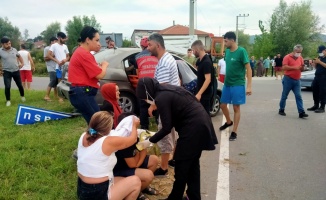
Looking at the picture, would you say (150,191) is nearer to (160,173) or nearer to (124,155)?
(160,173)

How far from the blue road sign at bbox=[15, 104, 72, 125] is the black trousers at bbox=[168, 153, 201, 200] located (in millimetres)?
3866

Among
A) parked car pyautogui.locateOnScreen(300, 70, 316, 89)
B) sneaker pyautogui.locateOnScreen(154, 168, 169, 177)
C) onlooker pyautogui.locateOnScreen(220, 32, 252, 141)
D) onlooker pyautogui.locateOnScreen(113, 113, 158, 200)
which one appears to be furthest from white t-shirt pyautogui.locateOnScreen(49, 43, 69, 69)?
parked car pyautogui.locateOnScreen(300, 70, 316, 89)

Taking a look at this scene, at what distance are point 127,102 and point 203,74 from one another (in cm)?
192

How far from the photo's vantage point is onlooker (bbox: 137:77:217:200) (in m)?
3.05

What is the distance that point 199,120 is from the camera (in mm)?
3092

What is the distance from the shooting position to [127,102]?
6613 mm

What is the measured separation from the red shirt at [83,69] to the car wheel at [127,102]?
8.01ft

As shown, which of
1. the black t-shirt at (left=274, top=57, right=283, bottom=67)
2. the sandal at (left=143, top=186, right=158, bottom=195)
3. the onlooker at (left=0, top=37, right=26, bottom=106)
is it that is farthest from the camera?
the black t-shirt at (left=274, top=57, right=283, bottom=67)

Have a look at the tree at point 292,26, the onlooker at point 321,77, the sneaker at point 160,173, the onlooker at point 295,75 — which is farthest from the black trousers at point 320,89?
the tree at point 292,26

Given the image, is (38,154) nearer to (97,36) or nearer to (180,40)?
(97,36)

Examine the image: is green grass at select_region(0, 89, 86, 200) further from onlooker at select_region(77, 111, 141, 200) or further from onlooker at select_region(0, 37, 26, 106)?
onlooker at select_region(0, 37, 26, 106)

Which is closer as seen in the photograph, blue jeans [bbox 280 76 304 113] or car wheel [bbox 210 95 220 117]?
blue jeans [bbox 280 76 304 113]

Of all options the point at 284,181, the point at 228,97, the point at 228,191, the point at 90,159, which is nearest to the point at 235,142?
the point at 228,97

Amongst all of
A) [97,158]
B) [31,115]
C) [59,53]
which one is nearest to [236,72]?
[97,158]
